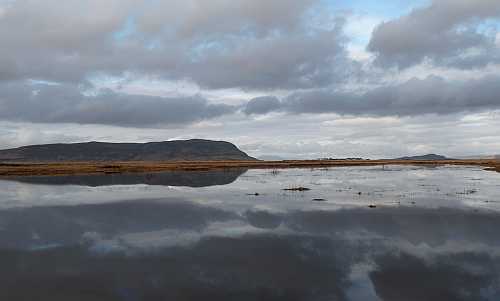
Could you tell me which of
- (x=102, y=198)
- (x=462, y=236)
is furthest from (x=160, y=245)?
(x=102, y=198)

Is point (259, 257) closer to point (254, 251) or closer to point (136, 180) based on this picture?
point (254, 251)

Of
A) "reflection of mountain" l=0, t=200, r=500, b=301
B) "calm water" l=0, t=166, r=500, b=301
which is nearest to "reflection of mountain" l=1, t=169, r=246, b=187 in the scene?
"calm water" l=0, t=166, r=500, b=301

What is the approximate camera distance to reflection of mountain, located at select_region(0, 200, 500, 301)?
47.5 ft

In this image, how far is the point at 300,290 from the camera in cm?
1456

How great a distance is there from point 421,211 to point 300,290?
18.7m

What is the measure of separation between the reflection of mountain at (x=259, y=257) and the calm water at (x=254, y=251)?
5 centimetres

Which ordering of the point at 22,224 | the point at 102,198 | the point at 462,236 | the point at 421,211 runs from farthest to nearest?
the point at 102,198, the point at 421,211, the point at 22,224, the point at 462,236

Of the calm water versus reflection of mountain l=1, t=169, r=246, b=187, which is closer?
the calm water

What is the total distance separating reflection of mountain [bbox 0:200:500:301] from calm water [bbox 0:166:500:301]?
0.05 meters

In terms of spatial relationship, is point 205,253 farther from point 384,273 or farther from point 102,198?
point 102,198

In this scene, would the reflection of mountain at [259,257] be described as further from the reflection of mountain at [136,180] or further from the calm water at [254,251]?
the reflection of mountain at [136,180]

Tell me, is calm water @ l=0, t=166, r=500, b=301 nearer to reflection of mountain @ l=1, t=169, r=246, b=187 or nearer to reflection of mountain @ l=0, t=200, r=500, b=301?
reflection of mountain @ l=0, t=200, r=500, b=301

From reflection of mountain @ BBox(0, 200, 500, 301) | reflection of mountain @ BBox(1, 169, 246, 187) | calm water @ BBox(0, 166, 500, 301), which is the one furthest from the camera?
reflection of mountain @ BBox(1, 169, 246, 187)

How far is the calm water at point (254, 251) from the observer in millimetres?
14594
